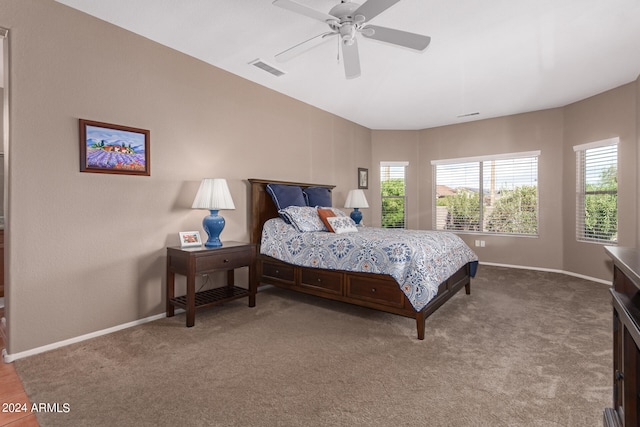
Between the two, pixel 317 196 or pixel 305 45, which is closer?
pixel 305 45

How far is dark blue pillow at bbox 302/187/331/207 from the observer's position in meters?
4.61

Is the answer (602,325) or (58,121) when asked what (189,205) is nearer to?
(58,121)

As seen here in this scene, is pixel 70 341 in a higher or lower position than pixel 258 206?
lower

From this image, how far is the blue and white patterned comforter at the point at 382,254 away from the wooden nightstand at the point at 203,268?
0.50m

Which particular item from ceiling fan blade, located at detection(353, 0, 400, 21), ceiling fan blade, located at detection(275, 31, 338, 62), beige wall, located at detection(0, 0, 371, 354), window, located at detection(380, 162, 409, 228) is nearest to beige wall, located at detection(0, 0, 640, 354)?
beige wall, located at detection(0, 0, 371, 354)

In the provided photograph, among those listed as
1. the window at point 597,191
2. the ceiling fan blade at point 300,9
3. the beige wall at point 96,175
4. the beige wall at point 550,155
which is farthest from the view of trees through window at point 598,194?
the beige wall at point 96,175

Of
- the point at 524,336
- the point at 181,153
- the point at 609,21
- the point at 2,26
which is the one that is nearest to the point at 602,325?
the point at 524,336

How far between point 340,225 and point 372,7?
2.21 meters

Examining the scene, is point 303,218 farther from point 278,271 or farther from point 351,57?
point 351,57

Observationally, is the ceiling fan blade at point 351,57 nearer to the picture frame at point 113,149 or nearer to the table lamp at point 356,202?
the picture frame at point 113,149

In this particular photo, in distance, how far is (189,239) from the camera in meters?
3.19

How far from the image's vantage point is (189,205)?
3377 millimetres

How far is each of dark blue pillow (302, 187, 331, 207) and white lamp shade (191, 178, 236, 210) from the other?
1.58 m

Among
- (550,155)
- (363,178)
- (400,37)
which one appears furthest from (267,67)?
(550,155)
